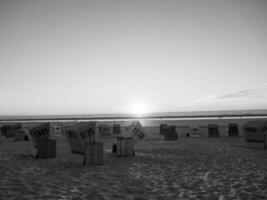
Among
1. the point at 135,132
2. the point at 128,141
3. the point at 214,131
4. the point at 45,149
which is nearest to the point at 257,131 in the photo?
the point at 135,132

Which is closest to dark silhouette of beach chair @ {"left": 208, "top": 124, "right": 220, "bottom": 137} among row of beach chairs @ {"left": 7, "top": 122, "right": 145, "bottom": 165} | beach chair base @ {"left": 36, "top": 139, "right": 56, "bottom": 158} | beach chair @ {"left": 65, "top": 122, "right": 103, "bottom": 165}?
row of beach chairs @ {"left": 7, "top": 122, "right": 145, "bottom": 165}

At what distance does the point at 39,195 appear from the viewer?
800 cm

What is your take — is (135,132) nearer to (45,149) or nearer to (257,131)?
(45,149)

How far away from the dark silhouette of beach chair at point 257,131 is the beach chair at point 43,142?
14927 millimetres

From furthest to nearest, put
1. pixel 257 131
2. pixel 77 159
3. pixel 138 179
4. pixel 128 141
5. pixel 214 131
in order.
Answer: pixel 214 131
pixel 257 131
pixel 128 141
pixel 77 159
pixel 138 179

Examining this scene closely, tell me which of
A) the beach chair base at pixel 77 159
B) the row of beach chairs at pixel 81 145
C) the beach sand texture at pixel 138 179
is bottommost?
the beach sand texture at pixel 138 179

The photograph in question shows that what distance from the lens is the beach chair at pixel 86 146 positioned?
1372 centimetres

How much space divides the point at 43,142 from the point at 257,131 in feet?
52.3

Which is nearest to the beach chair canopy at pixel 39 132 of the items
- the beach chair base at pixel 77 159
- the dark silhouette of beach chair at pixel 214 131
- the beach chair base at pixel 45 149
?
the beach chair base at pixel 45 149

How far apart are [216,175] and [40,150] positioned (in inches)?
418

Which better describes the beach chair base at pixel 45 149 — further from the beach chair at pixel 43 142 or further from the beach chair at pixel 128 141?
the beach chair at pixel 128 141

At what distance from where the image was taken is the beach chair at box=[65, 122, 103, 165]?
45.0 feet

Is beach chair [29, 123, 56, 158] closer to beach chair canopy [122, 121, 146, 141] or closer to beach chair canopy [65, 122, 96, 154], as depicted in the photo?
beach chair canopy [65, 122, 96, 154]

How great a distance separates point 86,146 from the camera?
1374 centimetres
